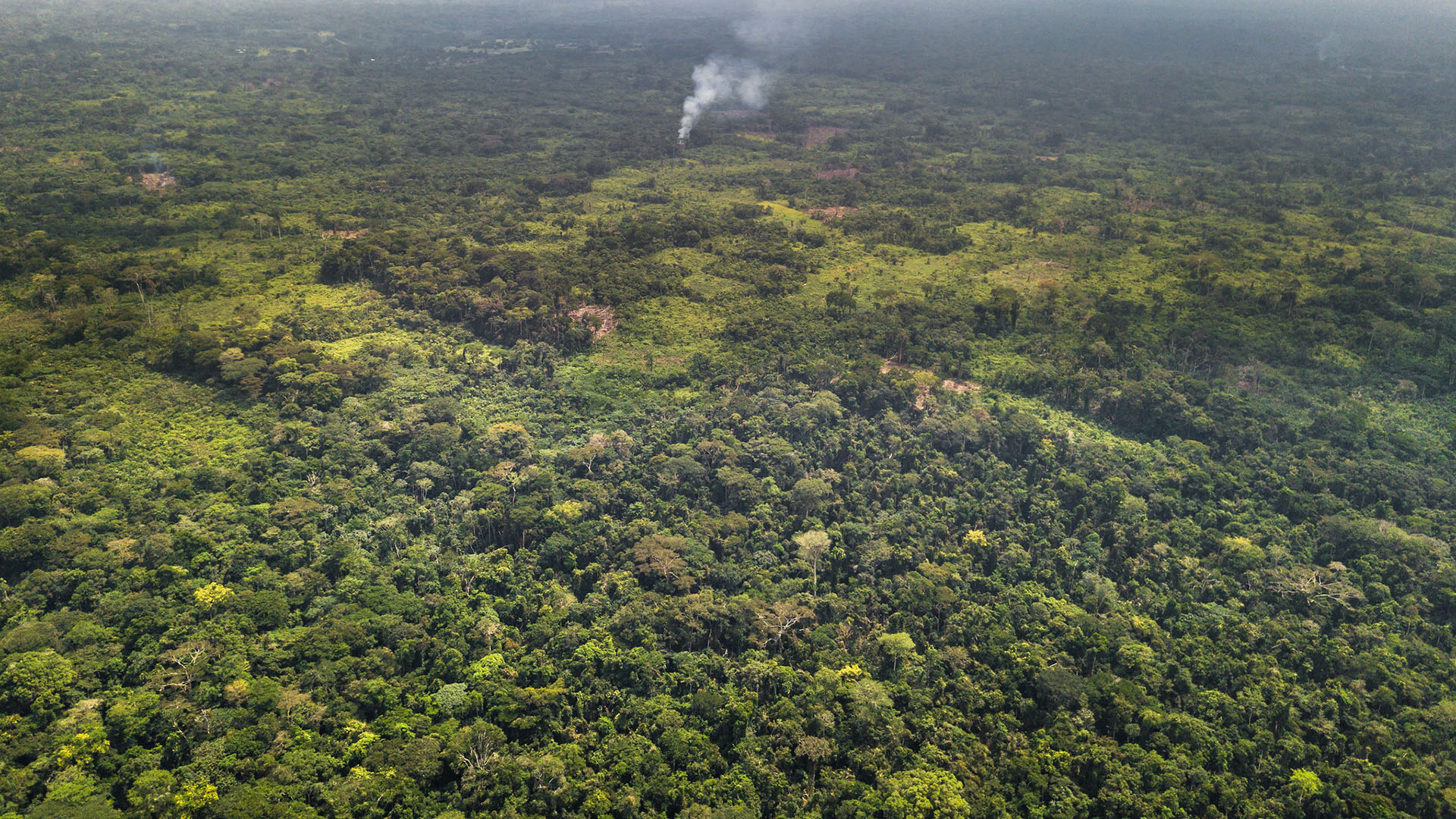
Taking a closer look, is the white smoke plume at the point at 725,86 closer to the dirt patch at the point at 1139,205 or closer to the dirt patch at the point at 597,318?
the dirt patch at the point at 1139,205

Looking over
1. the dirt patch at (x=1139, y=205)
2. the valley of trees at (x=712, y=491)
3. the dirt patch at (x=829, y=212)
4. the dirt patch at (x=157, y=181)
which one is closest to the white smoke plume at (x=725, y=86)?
the dirt patch at (x=829, y=212)

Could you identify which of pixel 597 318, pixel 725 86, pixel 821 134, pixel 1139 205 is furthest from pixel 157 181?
pixel 1139 205

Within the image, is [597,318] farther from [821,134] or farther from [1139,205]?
[821,134]

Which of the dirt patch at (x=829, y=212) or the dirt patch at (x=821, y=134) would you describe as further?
the dirt patch at (x=821, y=134)

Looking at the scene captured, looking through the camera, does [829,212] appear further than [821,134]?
No

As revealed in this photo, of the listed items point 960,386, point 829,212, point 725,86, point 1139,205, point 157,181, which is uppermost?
point 725,86
